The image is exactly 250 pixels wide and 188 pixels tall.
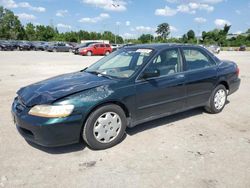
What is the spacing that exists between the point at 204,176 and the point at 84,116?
69.0 inches

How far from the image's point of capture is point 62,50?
36.0m

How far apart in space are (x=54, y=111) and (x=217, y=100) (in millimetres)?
3669

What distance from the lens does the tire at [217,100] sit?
5.30 metres

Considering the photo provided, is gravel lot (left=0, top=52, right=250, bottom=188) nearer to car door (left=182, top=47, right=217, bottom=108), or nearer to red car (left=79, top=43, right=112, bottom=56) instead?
car door (left=182, top=47, right=217, bottom=108)

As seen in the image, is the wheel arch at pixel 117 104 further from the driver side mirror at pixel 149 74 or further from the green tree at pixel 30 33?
the green tree at pixel 30 33

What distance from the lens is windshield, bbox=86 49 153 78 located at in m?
4.28

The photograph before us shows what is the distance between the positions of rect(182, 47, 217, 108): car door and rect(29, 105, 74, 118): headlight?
240 cm

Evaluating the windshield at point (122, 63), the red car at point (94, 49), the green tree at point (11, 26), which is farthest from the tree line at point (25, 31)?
the windshield at point (122, 63)

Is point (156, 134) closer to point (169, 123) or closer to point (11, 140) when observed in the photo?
point (169, 123)

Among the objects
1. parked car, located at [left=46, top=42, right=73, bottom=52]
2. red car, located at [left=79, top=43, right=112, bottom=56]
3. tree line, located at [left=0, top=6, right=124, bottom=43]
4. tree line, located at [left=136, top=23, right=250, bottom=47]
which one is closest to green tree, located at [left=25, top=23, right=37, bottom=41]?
tree line, located at [left=0, top=6, right=124, bottom=43]

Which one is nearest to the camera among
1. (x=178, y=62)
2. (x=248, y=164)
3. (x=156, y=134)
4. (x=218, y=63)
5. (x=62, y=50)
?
(x=248, y=164)

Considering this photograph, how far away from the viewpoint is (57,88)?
12.3 feet

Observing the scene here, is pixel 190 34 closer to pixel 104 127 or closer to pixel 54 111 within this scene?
pixel 104 127

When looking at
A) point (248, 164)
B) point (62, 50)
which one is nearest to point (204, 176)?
point (248, 164)
